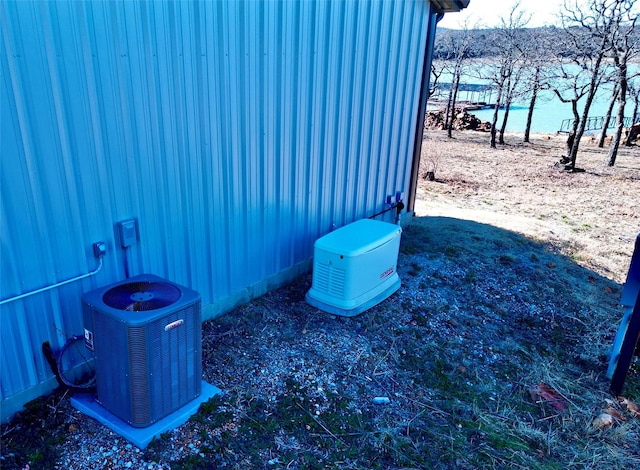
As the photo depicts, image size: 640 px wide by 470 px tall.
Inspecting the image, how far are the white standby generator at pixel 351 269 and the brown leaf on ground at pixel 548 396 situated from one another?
1317 mm

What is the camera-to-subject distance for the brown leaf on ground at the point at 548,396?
112 inches

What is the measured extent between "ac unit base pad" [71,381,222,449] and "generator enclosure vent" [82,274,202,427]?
0.10 ft

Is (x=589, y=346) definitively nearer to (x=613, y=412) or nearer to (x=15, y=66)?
(x=613, y=412)

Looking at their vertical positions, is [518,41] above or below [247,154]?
above

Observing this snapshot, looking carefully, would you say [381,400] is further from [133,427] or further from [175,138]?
[175,138]

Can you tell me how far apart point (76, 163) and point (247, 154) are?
1.22 metres

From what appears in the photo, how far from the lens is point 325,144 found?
3988 mm

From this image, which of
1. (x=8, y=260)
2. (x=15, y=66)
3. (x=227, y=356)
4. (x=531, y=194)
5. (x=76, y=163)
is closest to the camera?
(x=15, y=66)

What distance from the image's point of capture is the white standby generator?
3.53 m

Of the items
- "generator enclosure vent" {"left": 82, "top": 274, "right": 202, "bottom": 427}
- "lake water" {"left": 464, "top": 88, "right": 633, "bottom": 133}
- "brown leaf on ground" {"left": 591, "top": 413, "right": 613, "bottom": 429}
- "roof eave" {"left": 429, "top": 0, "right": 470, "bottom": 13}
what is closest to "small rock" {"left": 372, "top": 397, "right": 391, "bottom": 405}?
"generator enclosure vent" {"left": 82, "top": 274, "right": 202, "bottom": 427}

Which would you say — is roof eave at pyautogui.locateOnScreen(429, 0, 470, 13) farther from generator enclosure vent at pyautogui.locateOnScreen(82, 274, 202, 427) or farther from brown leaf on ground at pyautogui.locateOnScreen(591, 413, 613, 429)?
generator enclosure vent at pyautogui.locateOnScreen(82, 274, 202, 427)

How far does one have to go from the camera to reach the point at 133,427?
2.30m

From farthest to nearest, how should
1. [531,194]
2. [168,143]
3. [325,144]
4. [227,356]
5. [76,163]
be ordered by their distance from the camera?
[531,194]
[325,144]
[227,356]
[168,143]
[76,163]

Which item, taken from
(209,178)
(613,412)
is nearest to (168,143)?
(209,178)
